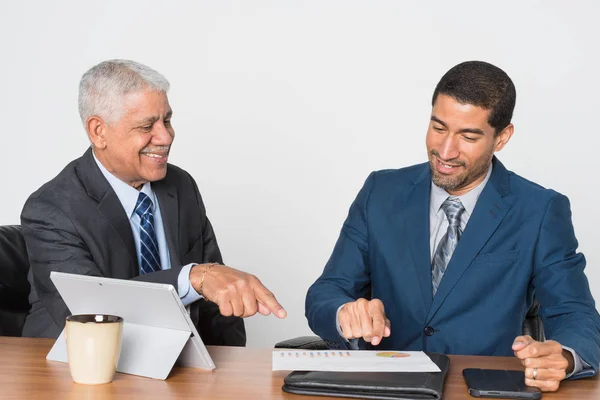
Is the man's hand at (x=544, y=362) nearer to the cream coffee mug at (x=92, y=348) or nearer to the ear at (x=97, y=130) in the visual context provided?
the cream coffee mug at (x=92, y=348)

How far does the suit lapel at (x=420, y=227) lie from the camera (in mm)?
2652

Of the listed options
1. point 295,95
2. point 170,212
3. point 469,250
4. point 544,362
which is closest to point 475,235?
point 469,250

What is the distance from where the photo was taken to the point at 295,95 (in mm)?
4418

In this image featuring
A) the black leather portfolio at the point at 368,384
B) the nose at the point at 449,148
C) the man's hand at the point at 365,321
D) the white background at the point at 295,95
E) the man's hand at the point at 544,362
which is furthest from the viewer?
the white background at the point at 295,95

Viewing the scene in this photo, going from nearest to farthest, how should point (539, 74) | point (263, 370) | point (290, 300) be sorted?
point (263, 370) → point (539, 74) → point (290, 300)

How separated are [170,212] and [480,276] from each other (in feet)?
3.62

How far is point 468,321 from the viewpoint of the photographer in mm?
2633

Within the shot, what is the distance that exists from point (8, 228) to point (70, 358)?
1.06 m

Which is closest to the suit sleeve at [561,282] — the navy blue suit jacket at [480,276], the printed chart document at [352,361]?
the navy blue suit jacket at [480,276]

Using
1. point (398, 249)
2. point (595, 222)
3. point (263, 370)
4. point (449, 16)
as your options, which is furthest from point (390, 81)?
point (263, 370)

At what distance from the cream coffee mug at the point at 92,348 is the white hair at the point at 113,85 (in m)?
1.13

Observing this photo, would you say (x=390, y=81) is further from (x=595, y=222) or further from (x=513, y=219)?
(x=513, y=219)

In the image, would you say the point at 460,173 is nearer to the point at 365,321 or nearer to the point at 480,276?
the point at 480,276

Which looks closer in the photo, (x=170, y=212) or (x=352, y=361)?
(x=352, y=361)
